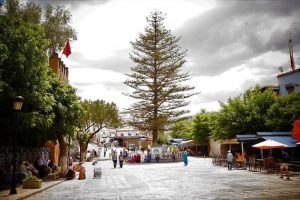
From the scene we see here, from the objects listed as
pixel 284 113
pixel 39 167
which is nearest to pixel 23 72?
pixel 39 167

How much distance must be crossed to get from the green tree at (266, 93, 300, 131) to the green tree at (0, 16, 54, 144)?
1953 centimetres

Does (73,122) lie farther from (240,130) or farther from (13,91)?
(240,130)

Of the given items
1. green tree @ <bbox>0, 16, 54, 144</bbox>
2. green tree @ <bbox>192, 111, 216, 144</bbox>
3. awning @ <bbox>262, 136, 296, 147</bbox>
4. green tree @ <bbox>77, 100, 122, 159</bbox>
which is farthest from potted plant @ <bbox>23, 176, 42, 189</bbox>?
green tree @ <bbox>192, 111, 216, 144</bbox>

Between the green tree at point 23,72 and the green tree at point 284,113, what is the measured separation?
19.5m

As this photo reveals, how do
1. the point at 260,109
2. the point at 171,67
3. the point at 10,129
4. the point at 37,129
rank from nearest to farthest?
the point at 10,129, the point at 37,129, the point at 260,109, the point at 171,67

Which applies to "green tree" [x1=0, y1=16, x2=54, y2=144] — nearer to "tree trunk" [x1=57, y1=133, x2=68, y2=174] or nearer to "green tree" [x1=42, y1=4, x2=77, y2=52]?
"tree trunk" [x1=57, y1=133, x2=68, y2=174]

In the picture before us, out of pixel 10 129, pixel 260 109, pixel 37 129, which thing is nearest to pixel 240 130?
pixel 260 109

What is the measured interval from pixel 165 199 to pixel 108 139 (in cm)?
11657

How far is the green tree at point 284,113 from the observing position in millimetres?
28109

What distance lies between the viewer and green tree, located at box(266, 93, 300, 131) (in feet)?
92.2

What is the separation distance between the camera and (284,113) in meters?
28.7

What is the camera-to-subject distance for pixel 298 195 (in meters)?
13.1

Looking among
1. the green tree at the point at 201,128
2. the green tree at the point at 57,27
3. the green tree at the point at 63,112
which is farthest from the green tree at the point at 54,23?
the green tree at the point at 201,128

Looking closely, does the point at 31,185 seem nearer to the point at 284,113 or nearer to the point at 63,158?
the point at 63,158
